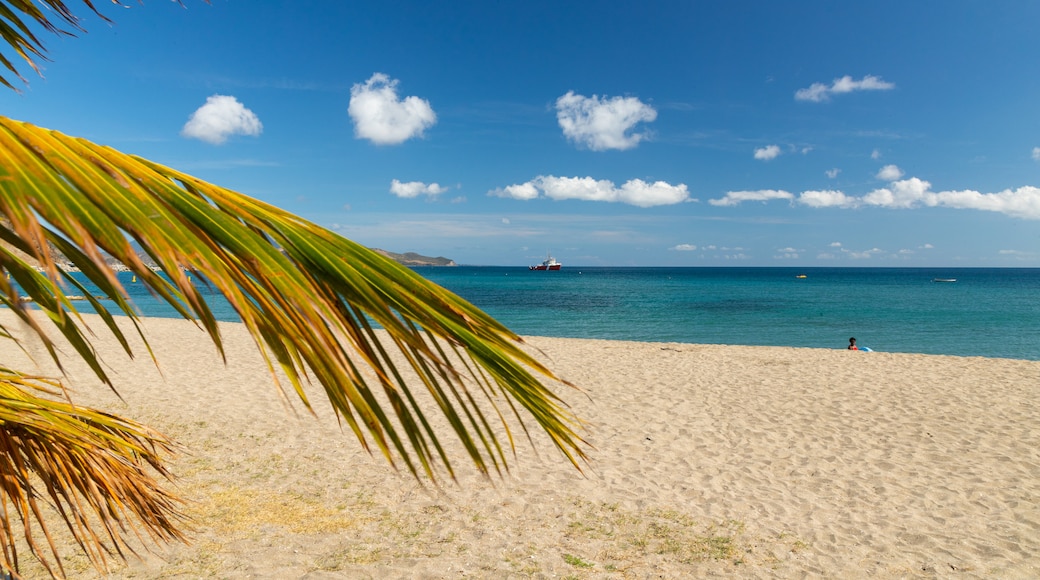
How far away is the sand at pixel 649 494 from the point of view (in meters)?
4.73

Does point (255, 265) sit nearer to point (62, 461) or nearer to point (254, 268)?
point (254, 268)

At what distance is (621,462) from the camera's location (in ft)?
23.7

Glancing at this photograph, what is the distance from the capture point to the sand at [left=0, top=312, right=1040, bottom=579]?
4730mm

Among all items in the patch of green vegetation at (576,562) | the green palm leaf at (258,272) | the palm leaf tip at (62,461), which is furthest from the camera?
the patch of green vegetation at (576,562)

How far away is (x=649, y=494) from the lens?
620cm

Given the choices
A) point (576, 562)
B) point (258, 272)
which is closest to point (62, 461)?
point (258, 272)

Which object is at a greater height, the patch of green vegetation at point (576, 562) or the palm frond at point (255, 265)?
the palm frond at point (255, 265)

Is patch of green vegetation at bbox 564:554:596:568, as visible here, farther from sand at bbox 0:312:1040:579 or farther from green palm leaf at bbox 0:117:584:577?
green palm leaf at bbox 0:117:584:577

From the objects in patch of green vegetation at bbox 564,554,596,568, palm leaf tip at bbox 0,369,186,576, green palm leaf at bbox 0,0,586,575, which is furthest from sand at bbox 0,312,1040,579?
green palm leaf at bbox 0,0,586,575

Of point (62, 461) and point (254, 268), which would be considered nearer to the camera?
point (254, 268)

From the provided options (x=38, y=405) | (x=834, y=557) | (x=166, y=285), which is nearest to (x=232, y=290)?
(x=166, y=285)

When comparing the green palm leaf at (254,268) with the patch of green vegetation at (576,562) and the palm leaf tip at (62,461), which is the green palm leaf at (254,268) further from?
the patch of green vegetation at (576,562)

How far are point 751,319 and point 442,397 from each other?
39.1m

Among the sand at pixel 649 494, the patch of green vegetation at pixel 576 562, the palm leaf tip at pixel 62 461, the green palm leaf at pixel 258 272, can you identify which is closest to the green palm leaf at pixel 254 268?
the green palm leaf at pixel 258 272
